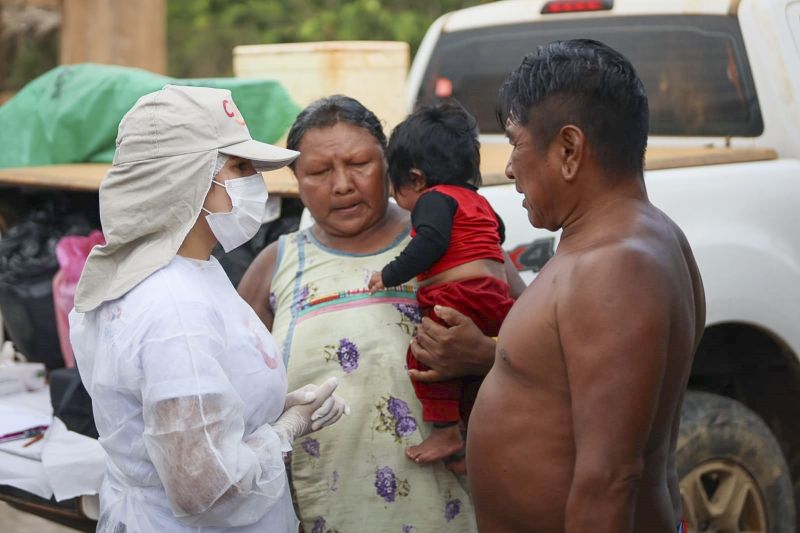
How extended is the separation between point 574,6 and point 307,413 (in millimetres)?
2955

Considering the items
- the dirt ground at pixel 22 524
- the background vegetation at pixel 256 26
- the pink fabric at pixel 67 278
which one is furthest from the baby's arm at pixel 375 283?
the background vegetation at pixel 256 26

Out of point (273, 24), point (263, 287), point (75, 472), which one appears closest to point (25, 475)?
point (75, 472)

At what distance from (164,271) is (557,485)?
967mm

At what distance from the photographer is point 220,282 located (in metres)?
2.61

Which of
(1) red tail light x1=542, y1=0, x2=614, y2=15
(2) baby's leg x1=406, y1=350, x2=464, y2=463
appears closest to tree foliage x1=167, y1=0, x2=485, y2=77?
(1) red tail light x1=542, y1=0, x2=614, y2=15

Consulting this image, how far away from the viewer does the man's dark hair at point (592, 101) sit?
220cm

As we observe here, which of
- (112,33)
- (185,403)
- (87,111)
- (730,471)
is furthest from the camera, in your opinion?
(112,33)

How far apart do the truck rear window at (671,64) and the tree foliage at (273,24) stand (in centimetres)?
803

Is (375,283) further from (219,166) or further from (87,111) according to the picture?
(87,111)

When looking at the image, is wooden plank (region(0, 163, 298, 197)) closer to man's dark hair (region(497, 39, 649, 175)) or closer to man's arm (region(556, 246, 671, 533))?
man's dark hair (region(497, 39, 649, 175))

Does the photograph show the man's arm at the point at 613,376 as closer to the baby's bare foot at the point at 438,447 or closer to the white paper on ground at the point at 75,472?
the baby's bare foot at the point at 438,447

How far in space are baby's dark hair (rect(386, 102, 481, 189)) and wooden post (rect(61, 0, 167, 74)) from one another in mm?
5038

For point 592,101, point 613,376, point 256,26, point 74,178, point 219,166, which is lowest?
point 256,26

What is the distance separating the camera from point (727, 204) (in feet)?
13.2
